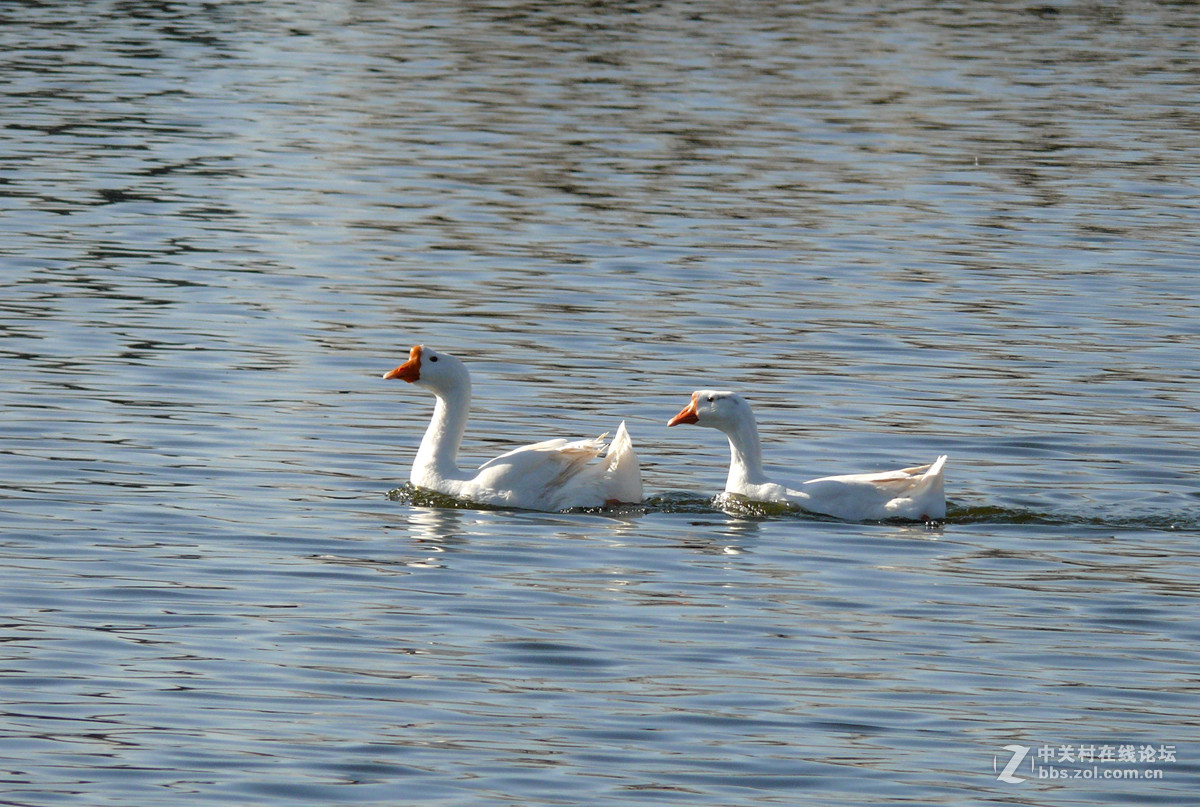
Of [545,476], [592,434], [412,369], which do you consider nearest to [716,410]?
[545,476]

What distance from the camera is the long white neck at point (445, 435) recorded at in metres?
14.2

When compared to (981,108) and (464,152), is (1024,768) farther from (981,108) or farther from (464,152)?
(981,108)

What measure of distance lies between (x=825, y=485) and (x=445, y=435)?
285cm

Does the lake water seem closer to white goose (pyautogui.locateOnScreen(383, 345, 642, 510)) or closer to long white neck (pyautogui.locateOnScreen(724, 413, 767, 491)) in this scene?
white goose (pyautogui.locateOnScreen(383, 345, 642, 510))

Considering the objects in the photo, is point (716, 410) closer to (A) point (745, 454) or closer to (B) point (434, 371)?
(A) point (745, 454)

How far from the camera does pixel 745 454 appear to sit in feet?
46.1

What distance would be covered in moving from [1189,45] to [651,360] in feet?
104

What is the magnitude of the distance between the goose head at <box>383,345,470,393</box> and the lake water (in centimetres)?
90

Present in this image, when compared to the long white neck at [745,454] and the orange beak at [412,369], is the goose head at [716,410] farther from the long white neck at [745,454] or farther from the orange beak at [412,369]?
the orange beak at [412,369]

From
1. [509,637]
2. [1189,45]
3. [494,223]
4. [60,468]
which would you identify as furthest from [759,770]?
[1189,45]

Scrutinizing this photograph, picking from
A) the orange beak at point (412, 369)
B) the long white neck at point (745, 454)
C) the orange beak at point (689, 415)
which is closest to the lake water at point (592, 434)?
the long white neck at point (745, 454)

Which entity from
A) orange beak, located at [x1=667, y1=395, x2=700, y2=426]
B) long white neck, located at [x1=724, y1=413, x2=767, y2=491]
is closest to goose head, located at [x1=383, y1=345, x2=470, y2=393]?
orange beak, located at [x1=667, y1=395, x2=700, y2=426]

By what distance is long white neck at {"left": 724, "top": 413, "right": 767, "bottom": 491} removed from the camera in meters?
14.0

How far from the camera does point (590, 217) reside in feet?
85.2
